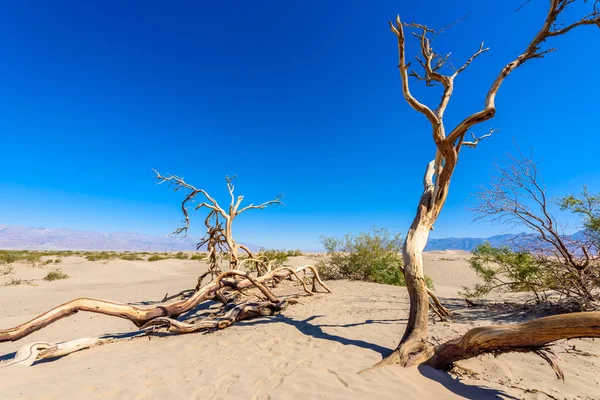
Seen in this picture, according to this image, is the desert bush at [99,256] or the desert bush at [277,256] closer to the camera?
the desert bush at [277,256]

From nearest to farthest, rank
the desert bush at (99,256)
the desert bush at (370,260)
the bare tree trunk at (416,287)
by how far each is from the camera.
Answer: the bare tree trunk at (416,287)
the desert bush at (370,260)
the desert bush at (99,256)

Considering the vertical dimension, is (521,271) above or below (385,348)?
above

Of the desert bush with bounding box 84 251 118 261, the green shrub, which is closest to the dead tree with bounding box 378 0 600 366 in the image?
the green shrub

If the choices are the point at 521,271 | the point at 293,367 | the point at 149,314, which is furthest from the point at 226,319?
the point at 521,271

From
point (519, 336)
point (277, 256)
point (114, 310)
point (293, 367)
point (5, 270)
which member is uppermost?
point (277, 256)

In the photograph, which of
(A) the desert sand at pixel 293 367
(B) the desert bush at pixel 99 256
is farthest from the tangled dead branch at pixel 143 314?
(B) the desert bush at pixel 99 256

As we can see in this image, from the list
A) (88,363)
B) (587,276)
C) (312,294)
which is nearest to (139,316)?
(88,363)

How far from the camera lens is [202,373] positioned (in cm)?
382

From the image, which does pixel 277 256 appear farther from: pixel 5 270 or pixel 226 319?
pixel 5 270

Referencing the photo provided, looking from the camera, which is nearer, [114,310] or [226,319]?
[114,310]

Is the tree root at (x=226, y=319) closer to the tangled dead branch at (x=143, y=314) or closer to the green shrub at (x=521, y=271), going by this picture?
the tangled dead branch at (x=143, y=314)

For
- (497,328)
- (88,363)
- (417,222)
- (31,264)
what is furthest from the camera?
(31,264)

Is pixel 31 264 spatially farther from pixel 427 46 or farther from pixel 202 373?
pixel 427 46

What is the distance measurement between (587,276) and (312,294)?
6.71 metres
